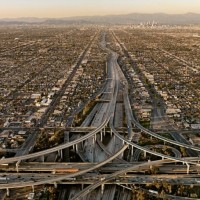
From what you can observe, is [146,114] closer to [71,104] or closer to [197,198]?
[71,104]

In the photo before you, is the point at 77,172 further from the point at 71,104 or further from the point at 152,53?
the point at 152,53

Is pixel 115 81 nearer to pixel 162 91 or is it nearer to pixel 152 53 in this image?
pixel 162 91

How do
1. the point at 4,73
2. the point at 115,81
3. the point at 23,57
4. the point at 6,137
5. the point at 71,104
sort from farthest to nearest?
1. the point at 23,57
2. the point at 4,73
3. the point at 115,81
4. the point at 71,104
5. the point at 6,137

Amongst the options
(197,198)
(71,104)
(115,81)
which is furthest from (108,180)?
(115,81)

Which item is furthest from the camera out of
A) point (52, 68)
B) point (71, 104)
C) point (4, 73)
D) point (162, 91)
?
point (52, 68)

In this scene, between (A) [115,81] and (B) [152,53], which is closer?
(A) [115,81]

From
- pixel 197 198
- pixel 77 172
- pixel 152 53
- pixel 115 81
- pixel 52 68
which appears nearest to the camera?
pixel 197 198

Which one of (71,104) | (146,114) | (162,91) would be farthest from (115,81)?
(146,114)

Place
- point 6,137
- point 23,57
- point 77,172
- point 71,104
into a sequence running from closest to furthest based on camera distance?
point 77,172
point 6,137
point 71,104
point 23,57
